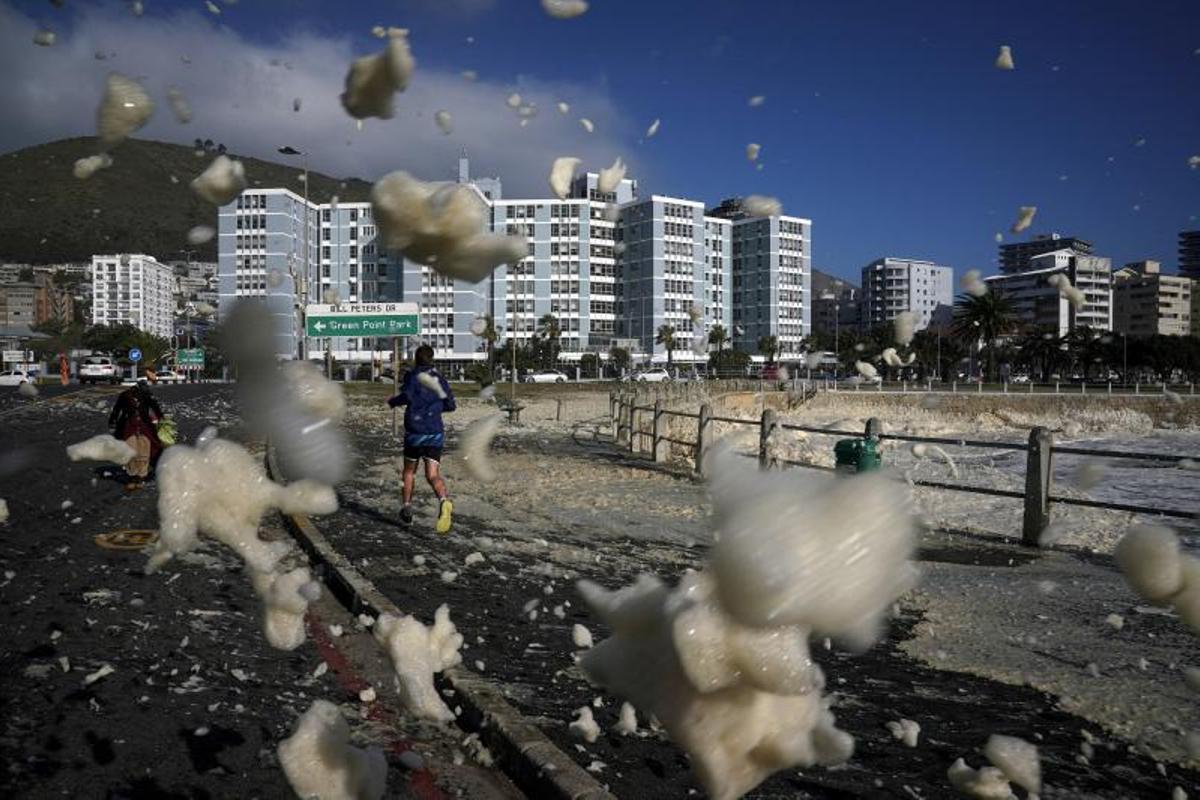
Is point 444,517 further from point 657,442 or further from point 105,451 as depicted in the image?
point 657,442

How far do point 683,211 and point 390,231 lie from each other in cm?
12254

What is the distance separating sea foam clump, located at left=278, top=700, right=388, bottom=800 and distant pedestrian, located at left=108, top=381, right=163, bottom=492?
11389 millimetres

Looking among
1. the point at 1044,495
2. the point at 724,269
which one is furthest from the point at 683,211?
the point at 1044,495

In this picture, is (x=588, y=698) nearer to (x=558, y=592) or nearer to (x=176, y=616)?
(x=558, y=592)

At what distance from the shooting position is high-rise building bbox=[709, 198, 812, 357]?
136 m

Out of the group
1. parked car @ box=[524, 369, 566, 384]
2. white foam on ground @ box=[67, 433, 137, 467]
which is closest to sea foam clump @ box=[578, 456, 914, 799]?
white foam on ground @ box=[67, 433, 137, 467]

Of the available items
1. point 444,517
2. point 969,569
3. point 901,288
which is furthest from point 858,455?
point 901,288

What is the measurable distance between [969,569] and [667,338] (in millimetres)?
102723

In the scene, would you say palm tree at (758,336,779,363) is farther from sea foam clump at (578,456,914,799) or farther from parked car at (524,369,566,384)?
sea foam clump at (578,456,914,799)

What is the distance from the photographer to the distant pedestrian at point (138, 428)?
13062 millimetres

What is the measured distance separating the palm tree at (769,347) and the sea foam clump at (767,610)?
123 m

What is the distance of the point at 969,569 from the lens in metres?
8.20

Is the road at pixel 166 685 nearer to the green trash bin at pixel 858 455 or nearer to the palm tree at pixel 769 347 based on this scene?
the green trash bin at pixel 858 455

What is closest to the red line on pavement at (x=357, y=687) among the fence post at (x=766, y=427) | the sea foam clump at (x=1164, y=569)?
the sea foam clump at (x=1164, y=569)
